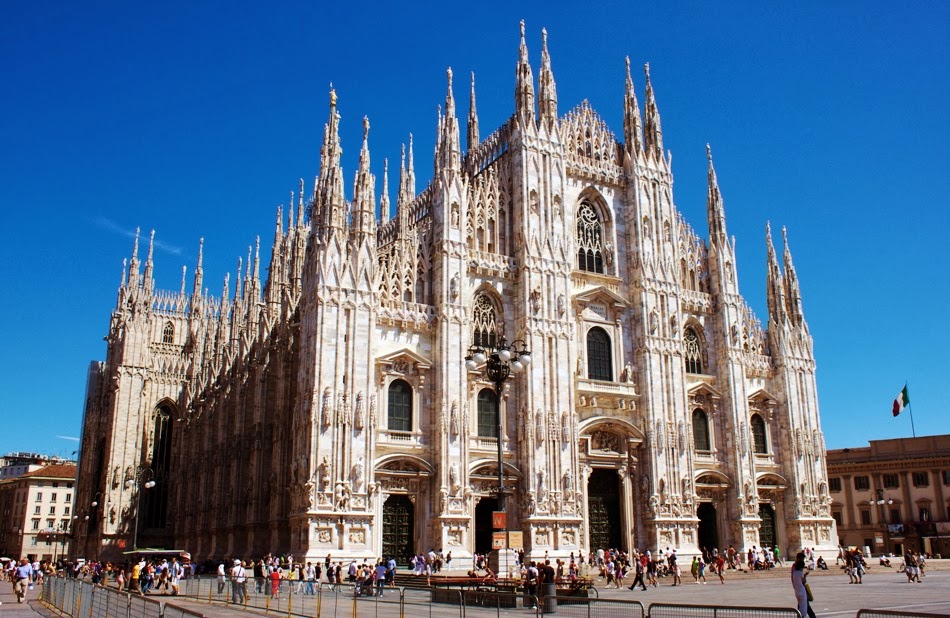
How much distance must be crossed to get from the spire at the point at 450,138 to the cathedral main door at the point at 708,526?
886 inches

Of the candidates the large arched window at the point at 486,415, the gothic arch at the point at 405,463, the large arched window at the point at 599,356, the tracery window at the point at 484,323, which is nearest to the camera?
the gothic arch at the point at 405,463

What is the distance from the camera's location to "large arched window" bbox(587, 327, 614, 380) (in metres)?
44.5

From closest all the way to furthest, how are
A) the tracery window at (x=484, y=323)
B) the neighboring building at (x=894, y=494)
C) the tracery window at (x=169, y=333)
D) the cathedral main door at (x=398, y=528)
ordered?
the cathedral main door at (x=398, y=528), the tracery window at (x=484, y=323), the neighboring building at (x=894, y=494), the tracery window at (x=169, y=333)

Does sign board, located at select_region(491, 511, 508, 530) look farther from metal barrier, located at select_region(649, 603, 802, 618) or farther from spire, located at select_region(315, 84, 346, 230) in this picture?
spire, located at select_region(315, 84, 346, 230)

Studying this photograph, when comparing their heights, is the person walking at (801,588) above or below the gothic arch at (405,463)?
below

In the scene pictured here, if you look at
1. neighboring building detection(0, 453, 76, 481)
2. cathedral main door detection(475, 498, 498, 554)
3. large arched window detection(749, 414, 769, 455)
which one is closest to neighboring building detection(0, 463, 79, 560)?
neighboring building detection(0, 453, 76, 481)

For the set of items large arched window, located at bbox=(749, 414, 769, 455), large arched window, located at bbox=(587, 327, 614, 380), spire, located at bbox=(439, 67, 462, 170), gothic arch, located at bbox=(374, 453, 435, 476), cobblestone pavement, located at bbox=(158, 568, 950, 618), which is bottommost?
cobblestone pavement, located at bbox=(158, 568, 950, 618)

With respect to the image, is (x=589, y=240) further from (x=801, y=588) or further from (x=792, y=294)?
(x=801, y=588)

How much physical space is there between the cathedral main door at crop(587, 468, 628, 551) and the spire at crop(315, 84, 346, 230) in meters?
17.9

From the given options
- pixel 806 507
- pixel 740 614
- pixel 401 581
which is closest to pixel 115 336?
pixel 401 581

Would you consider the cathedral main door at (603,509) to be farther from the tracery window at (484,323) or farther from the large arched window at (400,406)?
the large arched window at (400,406)

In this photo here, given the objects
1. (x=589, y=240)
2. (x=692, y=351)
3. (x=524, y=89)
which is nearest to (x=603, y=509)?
(x=692, y=351)

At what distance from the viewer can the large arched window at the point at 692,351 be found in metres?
47.5

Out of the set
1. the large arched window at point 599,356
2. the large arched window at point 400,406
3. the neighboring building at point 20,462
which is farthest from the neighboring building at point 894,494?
the neighboring building at point 20,462
